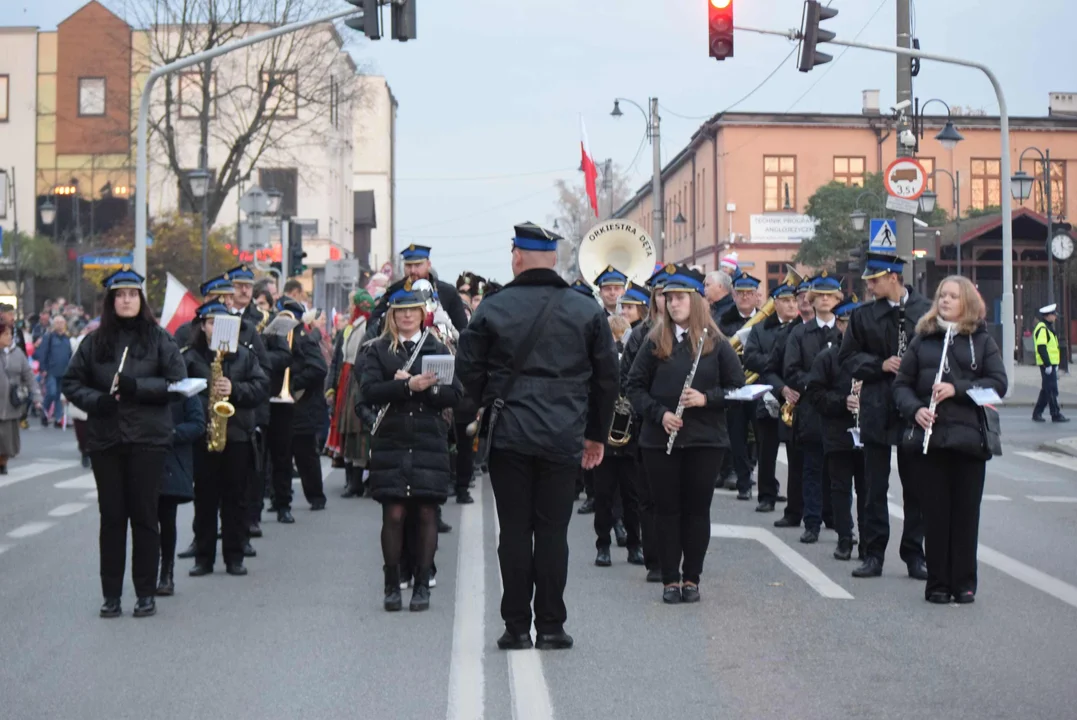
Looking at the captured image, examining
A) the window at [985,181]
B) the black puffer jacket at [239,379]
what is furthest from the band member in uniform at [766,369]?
the window at [985,181]

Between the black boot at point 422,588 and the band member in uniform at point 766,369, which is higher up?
the band member in uniform at point 766,369

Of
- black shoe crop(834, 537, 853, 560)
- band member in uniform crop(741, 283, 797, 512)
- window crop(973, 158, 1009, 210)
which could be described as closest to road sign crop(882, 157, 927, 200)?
band member in uniform crop(741, 283, 797, 512)

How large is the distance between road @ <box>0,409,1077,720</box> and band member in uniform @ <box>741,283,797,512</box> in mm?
1495

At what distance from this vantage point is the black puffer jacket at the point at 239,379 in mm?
9852

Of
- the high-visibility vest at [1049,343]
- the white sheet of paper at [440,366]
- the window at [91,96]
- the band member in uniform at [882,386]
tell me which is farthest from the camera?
the window at [91,96]

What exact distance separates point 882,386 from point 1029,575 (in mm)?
1666

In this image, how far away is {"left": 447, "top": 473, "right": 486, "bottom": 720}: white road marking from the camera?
6523 millimetres

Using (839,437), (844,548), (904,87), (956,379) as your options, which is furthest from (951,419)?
(904,87)

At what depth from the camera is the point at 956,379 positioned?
891 centimetres

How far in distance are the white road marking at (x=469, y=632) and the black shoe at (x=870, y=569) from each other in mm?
2406

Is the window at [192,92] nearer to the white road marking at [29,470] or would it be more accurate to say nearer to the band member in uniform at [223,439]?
the white road marking at [29,470]

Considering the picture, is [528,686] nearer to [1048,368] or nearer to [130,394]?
[130,394]

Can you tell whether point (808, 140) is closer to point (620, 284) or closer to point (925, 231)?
point (925, 231)

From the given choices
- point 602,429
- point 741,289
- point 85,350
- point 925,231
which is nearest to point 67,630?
point 85,350
